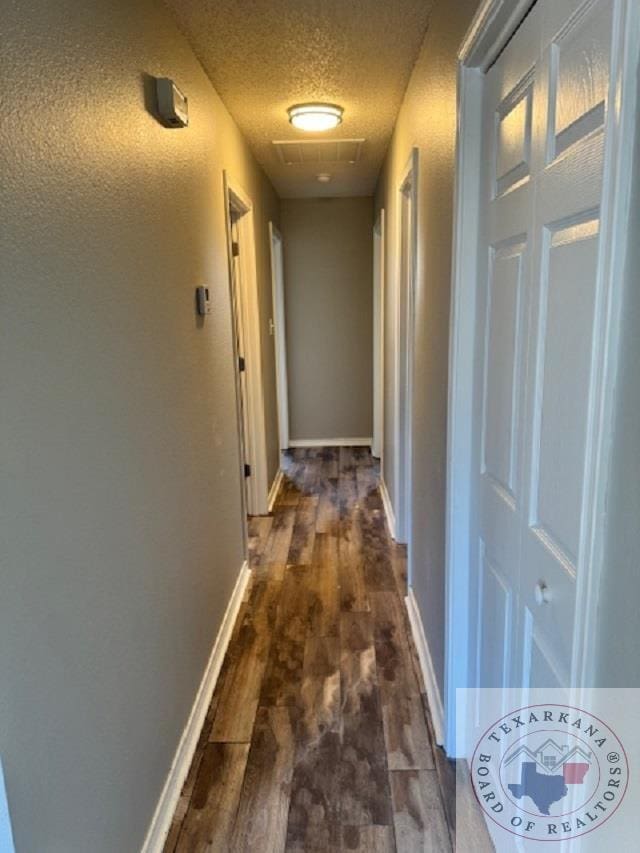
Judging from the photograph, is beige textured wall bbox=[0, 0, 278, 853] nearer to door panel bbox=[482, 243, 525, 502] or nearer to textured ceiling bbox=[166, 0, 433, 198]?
textured ceiling bbox=[166, 0, 433, 198]

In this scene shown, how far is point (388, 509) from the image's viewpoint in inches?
157

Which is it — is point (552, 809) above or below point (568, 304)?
below

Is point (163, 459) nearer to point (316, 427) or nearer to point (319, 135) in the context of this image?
point (319, 135)

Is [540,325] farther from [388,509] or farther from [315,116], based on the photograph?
[388,509]

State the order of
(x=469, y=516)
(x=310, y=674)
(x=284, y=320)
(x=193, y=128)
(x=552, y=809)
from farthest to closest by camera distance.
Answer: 1. (x=284, y=320)
2. (x=310, y=674)
3. (x=193, y=128)
4. (x=469, y=516)
5. (x=552, y=809)

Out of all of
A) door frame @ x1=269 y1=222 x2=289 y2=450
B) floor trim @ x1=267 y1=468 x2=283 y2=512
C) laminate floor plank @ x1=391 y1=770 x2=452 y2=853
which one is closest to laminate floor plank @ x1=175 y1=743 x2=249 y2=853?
laminate floor plank @ x1=391 y1=770 x2=452 y2=853

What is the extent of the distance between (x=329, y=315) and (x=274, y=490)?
194 cm

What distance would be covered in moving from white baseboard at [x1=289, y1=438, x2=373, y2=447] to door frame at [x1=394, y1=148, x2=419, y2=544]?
2.32 m

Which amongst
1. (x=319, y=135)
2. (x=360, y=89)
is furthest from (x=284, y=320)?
(x=360, y=89)

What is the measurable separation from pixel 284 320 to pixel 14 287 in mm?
4717

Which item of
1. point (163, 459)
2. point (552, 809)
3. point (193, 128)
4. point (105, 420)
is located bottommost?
Answer: point (552, 809)

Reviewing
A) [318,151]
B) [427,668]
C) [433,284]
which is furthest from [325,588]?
[318,151]

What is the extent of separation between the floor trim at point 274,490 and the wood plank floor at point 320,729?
2.66 feet

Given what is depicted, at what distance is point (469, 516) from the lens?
168 cm
